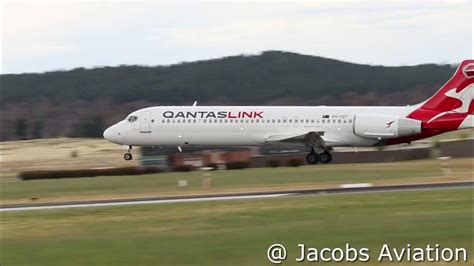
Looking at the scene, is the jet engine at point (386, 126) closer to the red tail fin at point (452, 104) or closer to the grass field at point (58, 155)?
the red tail fin at point (452, 104)

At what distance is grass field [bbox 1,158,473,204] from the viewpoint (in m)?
35.7

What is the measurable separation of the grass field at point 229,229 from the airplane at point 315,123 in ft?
69.0

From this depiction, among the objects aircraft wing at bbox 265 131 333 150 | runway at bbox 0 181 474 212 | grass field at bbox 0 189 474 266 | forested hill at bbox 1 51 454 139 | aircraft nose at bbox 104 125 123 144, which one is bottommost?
grass field at bbox 0 189 474 266

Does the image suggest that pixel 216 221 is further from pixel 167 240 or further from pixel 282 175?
pixel 282 175

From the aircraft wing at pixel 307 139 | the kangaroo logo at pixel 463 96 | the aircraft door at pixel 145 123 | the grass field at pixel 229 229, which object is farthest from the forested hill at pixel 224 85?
the grass field at pixel 229 229

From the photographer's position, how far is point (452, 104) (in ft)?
162

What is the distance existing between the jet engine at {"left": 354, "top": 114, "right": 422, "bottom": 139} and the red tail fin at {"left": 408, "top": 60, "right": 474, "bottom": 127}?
56 centimetres

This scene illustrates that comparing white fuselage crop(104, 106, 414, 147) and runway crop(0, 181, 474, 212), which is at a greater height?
white fuselage crop(104, 106, 414, 147)

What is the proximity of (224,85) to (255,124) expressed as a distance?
12754 cm

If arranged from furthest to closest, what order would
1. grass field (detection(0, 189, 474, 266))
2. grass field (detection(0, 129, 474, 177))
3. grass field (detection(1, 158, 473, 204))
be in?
grass field (detection(0, 129, 474, 177))
grass field (detection(1, 158, 473, 204))
grass field (detection(0, 189, 474, 266))

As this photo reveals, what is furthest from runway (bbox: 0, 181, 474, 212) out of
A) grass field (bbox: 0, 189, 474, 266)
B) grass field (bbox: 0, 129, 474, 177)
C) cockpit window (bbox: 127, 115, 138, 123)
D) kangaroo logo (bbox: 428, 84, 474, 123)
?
grass field (bbox: 0, 129, 474, 177)

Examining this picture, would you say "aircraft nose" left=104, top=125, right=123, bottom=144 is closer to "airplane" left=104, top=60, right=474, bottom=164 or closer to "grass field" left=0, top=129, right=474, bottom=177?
"airplane" left=104, top=60, right=474, bottom=164

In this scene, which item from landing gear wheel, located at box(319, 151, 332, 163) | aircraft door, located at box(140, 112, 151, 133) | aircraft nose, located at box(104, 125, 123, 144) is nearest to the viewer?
landing gear wheel, located at box(319, 151, 332, 163)

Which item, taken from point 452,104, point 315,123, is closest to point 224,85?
point 315,123
